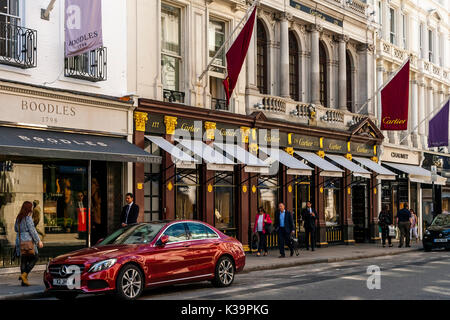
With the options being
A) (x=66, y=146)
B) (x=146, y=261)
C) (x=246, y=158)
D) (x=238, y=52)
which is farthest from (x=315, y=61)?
(x=146, y=261)

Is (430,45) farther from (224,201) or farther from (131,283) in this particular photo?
(131,283)

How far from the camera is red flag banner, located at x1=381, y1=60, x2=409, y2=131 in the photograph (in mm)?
29062

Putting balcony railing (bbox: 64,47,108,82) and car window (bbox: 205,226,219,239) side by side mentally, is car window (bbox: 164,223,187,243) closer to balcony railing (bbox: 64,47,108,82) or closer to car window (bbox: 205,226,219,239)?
car window (bbox: 205,226,219,239)

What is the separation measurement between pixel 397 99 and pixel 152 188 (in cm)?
1364

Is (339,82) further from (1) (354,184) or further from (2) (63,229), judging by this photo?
(2) (63,229)

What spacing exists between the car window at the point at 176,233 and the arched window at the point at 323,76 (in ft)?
57.3

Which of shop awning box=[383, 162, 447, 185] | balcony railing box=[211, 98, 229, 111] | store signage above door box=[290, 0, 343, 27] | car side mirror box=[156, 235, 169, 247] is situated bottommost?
car side mirror box=[156, 235, 169, 247]

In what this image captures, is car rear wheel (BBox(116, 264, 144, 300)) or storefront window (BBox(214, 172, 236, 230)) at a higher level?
storefront window (BBox(214, 172, 236, 230))

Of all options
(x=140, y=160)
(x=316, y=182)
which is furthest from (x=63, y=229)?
(x=316, y=182)

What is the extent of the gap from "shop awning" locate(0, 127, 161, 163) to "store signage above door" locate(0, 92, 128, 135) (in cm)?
25

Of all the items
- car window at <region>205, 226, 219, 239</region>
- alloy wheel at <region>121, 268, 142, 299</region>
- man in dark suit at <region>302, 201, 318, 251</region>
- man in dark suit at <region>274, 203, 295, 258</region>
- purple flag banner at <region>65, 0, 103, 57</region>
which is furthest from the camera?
man in dark suit at <region>302, 201, 318, 251</region>

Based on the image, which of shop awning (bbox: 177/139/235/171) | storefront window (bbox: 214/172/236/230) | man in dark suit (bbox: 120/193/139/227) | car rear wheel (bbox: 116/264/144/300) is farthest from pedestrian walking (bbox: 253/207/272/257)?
car rear wheel (bbox: 116/264/144/300)

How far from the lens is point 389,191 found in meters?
34.0
